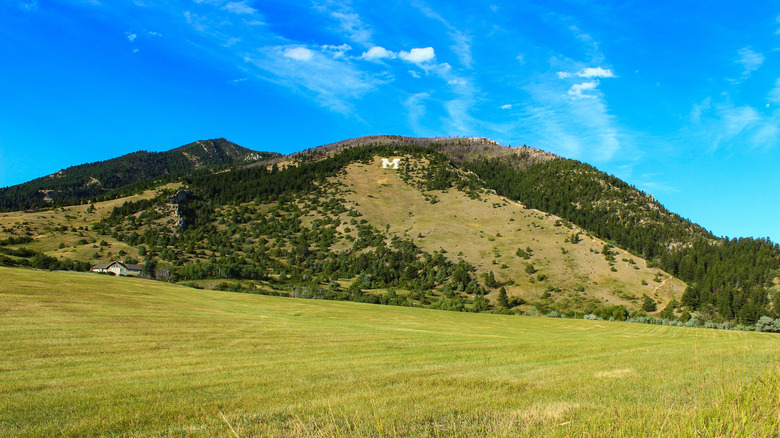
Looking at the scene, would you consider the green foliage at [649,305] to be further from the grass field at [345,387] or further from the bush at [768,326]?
the grass field at [345,387]

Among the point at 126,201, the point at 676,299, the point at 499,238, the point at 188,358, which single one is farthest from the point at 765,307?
the point at 126,201

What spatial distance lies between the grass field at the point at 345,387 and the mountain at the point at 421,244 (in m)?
46.4

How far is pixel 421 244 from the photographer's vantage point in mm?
95750

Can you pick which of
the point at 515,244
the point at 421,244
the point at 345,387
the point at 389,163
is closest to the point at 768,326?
the point at 515,244

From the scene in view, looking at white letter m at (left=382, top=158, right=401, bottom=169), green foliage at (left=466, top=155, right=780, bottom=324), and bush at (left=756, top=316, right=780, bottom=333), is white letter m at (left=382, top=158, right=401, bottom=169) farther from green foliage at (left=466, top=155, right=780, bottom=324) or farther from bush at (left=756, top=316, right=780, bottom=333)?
bush at (left=756, top=316, right=780, bottom=333)

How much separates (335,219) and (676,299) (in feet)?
268

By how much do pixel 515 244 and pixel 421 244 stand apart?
22.9 m

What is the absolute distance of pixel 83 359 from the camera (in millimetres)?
10609

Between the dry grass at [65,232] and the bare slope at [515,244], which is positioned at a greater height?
the bare slope at [515,244]

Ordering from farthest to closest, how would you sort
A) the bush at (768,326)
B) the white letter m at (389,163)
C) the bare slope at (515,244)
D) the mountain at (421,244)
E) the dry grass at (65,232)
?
the white letter m at (389,163)
the dry grass at (65,232)
the bare slope at (515,244)
the mountain at (421,244)
the bush at (768,326)

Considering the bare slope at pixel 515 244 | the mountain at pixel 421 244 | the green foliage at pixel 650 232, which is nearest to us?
the mountain at pixel 421 244

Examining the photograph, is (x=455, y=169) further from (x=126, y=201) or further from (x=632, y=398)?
(x=632, y=398)

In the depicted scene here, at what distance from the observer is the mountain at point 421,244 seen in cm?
7062

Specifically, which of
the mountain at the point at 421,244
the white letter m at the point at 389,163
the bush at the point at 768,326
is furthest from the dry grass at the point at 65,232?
the bush at the point at 768,326
